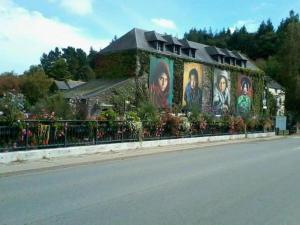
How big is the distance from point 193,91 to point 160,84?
17.9 ft

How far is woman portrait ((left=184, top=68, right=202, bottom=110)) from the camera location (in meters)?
48.3

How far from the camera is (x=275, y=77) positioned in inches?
3095

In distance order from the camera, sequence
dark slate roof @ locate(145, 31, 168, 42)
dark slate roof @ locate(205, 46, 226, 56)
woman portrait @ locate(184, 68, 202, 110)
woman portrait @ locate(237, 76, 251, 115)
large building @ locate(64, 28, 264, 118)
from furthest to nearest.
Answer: woman portrait @ locate(237, 76, 251, 115)
dark slate roof @ locate(205, 46, 226, 56)
woman portrait @ locate(184, 68, 202, 110)
dark slate roof @ locate(145, 31, 168, 42)
large building @ locate(64, 28, 264, 118)


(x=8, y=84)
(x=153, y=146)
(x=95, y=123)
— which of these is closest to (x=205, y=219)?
(x=95, y=123)

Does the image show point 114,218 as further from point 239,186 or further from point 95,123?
point 95,123

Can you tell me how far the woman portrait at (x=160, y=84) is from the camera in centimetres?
4466

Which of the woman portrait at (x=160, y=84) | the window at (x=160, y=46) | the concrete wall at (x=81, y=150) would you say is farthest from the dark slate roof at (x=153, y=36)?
the concrete wall at (x=81, y=150)

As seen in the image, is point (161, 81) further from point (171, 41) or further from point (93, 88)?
point (93, 88)

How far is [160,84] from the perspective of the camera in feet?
149

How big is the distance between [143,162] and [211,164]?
A: 2.51m

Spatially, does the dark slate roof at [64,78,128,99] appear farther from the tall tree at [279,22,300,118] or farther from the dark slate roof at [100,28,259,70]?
the tall tree at [279,22,300,118]

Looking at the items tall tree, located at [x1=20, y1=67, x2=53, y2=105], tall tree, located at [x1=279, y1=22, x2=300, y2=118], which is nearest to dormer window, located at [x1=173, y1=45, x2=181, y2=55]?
tall tree, located at [x1=279, y1=22, x2=300, y2=118]

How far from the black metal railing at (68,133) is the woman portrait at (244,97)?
108ft

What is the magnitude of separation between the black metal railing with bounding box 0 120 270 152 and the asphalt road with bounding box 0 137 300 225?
2.62 meters
